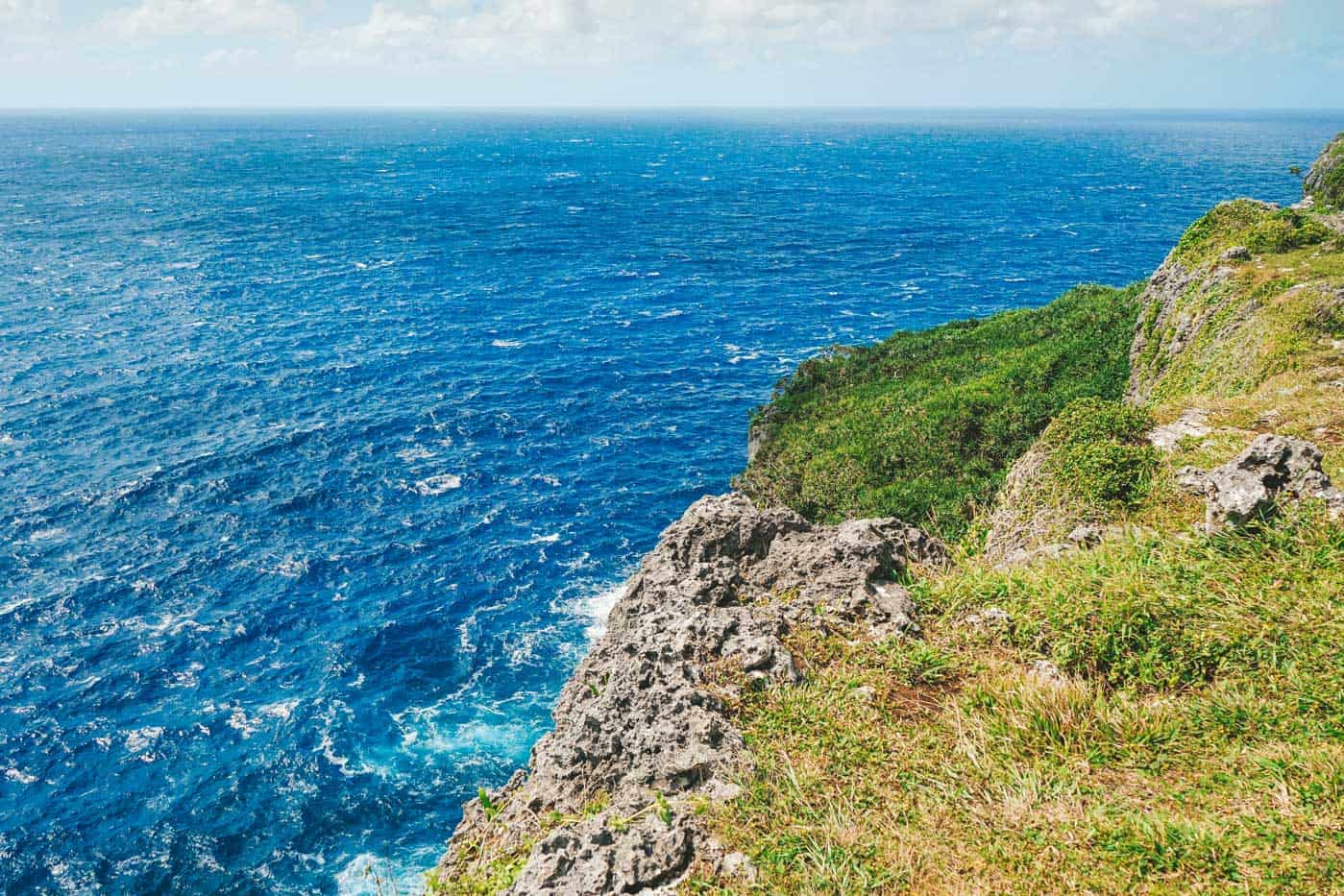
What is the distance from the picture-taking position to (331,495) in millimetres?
55094

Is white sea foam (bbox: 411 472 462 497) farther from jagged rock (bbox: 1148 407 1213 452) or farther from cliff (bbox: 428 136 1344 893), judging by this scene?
jagged rock (bbox: 1148 407 1213 452)

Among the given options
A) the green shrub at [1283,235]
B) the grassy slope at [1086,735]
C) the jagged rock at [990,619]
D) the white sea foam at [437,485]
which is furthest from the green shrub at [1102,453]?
the white sea foam at [437,485]

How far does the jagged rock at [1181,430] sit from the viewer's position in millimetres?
21203

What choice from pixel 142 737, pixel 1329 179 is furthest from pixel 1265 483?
pixel 1329 179

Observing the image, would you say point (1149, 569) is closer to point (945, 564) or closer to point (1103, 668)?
point (1103, 668)

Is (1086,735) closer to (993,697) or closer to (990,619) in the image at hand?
(993,697)

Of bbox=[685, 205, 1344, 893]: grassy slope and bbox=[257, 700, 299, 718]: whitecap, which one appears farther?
bbox=[257, 700, 299, 718]: whitecap

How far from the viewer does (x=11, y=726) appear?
121ft

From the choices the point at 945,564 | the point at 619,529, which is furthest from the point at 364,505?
the point at 945,564

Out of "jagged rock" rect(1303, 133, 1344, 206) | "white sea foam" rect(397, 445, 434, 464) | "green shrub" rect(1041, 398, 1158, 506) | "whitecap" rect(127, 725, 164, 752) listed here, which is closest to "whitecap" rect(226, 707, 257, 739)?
"whitecap" rect(127, 725, 164, 752)

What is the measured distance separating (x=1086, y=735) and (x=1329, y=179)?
119m

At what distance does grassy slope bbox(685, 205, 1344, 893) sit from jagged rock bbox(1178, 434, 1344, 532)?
40 cm

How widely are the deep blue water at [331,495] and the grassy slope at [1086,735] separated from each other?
999 inches

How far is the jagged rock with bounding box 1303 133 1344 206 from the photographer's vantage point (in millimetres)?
90250
